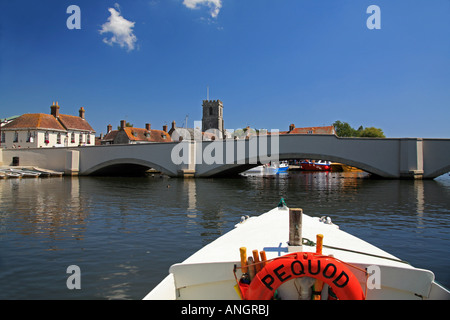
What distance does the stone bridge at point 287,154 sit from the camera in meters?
34.3

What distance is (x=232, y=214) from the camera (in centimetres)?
1436

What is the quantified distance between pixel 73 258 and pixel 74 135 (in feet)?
193

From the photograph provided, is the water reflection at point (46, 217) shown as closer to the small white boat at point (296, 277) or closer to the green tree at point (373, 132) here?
the small white boat at point (296, 277)

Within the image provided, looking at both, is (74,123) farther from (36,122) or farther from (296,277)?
(296,277)

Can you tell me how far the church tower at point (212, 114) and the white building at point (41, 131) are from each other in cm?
3186

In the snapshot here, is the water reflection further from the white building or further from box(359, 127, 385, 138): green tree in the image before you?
box(359, 127, 385, 138): green tree

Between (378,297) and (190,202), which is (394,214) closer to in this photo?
(190,202)

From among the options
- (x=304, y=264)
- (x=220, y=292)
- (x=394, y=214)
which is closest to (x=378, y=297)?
(x=304, y=264)

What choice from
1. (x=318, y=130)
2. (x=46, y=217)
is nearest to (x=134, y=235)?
(x=46, y=217)

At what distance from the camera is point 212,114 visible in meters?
82.6

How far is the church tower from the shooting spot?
82250 mm

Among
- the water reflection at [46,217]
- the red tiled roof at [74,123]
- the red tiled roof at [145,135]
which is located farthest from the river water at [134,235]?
the red tiled roof at [145,135]

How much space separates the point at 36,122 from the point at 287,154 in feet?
144

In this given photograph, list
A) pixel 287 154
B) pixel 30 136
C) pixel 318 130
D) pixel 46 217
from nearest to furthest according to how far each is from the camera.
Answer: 1. pixel 46 217
2. pixel 287 154
3. pixel 30 136
4. pixel 318 130
